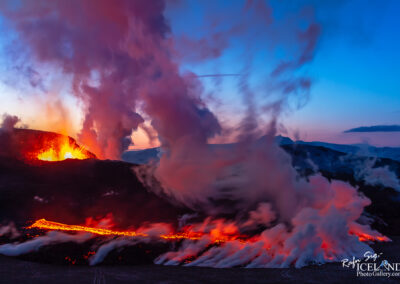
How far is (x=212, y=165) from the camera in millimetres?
13414

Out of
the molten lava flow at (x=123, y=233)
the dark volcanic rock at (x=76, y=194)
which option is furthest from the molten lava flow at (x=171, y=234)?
the dark volcanic rock at (x=76, y=194)

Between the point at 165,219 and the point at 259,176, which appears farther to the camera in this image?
the point at 259,176

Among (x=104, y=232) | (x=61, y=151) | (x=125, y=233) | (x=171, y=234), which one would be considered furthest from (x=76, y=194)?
(x=61, y=151)

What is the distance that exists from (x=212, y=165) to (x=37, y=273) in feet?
24.5

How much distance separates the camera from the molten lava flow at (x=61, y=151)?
817 inches

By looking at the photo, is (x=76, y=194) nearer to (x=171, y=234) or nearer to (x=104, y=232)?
(x=104, y=232)

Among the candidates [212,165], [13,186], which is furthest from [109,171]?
[212,165]

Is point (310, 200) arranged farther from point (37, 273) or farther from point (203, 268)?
point (37, 273)

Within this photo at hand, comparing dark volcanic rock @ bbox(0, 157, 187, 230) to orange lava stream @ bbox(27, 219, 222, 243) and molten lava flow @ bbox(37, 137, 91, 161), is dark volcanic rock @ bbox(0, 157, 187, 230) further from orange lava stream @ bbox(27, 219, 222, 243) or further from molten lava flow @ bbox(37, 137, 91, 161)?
molten lava flow @ bbox(37, 137, 91, 161)

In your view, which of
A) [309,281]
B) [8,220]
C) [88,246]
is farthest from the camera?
[8,220]

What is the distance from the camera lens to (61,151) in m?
22.1

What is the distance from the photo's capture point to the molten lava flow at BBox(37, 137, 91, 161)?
20747 millimetres

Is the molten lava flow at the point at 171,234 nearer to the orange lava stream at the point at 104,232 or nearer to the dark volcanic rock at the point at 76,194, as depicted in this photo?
the orange lava stream at the point at 104,232

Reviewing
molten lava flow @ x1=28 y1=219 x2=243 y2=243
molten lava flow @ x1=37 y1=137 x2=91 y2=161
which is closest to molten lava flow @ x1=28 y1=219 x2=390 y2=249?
molten lava flow @ x1=28 y1=219 x2=243 y2=243
